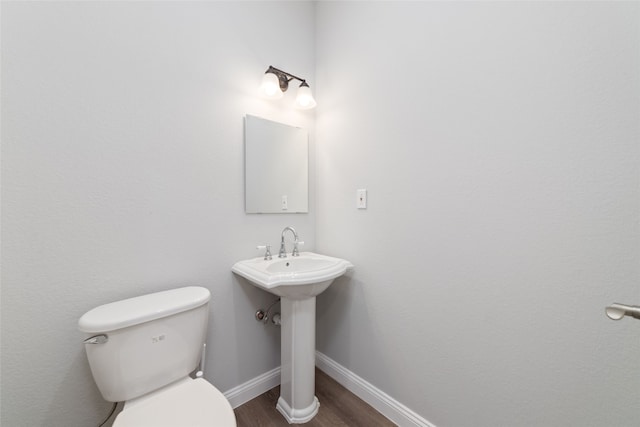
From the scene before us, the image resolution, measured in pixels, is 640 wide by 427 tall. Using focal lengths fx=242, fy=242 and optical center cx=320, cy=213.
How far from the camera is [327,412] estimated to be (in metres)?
1.30

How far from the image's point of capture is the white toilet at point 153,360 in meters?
0.79

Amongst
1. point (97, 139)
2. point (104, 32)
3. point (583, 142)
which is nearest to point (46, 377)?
point (97, 139)

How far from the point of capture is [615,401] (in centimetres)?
71

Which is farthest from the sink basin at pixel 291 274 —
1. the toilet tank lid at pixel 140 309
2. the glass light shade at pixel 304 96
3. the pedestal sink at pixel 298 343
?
the glass light shade at pixel 304 96

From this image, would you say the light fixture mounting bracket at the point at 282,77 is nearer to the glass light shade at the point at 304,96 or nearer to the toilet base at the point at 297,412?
the glass light shade at the point at 304,96

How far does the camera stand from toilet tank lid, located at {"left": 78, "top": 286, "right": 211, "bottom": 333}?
81 centimetres

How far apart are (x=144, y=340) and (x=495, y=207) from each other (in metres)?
1.39

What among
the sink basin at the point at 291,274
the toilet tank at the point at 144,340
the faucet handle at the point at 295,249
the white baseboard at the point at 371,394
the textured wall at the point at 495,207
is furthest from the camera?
the faucet handle at the point at 295,249

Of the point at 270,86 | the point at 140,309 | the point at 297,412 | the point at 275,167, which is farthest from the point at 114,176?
the point at 297,412

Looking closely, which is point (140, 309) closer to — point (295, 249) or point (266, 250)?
point (266, 250)

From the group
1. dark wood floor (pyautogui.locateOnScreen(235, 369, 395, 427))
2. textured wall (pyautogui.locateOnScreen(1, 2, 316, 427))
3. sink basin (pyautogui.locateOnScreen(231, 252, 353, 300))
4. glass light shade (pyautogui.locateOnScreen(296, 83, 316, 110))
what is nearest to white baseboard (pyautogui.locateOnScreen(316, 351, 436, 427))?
dark wood floor (pyautogui.locateOnScreen(235, 369, 395, 427))

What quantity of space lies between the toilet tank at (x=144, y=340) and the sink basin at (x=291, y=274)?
0.77ft

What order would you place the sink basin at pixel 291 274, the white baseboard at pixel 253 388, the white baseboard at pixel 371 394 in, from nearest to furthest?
1. the sink basin at pixel 291 274
2. the white baseboard at pixel 371 394
3. the white baseboard at pixel 253 388

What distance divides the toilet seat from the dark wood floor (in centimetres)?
53
